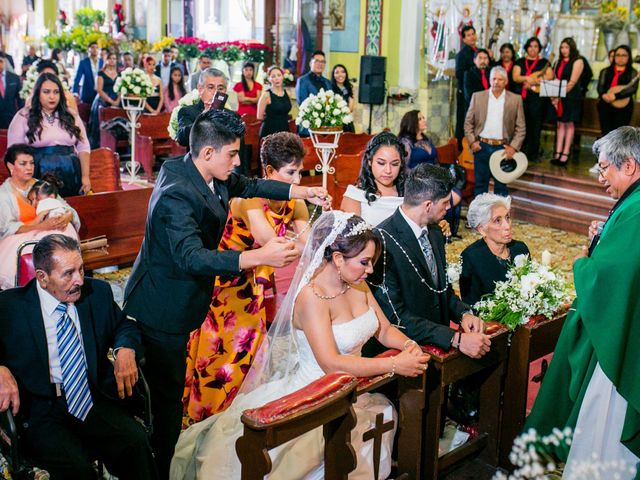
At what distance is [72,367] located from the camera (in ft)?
11.4

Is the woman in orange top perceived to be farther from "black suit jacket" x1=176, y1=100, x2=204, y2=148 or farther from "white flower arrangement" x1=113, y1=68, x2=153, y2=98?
"white flower arrangement" x1=113, y1=68, x2=153, y2=98

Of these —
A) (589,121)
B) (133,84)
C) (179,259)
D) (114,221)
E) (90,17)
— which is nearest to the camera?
(179,259)

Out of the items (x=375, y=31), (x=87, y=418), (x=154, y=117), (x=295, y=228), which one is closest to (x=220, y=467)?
(x=87, y=418)

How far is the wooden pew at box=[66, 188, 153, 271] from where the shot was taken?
6155 mm

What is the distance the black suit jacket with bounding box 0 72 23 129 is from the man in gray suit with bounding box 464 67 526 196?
6231mm

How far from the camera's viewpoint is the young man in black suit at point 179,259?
345 cm

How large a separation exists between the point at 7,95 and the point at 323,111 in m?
5.49

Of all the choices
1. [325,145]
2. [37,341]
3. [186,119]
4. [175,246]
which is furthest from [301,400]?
[325,145]

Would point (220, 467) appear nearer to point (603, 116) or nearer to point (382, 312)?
point (382, 312)

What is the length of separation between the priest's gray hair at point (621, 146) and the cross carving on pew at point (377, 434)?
1541 mm

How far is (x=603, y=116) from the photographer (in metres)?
11.4

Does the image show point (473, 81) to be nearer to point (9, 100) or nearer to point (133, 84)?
point (133, 84)

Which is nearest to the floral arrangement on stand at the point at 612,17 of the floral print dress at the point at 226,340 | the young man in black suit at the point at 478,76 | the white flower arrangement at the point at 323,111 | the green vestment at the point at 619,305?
the young man in black suit at the point at 478,76

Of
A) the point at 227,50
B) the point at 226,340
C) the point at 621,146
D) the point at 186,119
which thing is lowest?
the point at 226,340
